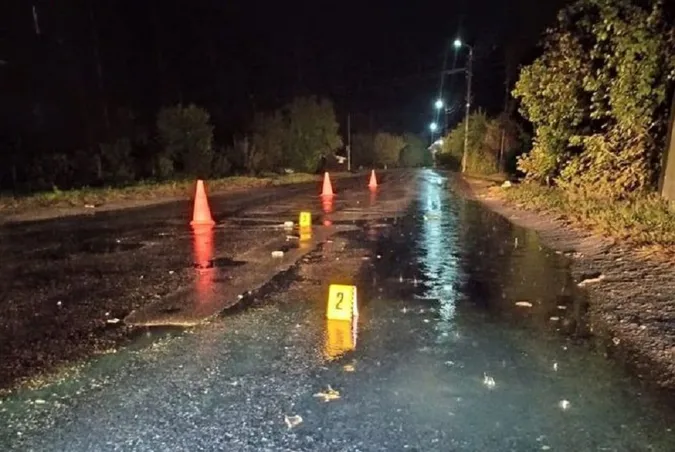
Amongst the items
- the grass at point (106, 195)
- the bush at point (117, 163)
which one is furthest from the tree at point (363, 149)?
the bush at point (117, 163)

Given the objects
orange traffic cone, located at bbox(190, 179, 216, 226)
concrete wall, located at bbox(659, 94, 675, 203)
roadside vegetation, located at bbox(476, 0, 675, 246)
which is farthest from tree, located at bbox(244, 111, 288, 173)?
concrete wall, located at bbox(659, 94, 675, 203)

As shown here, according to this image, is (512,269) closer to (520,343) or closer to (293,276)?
(293,276)

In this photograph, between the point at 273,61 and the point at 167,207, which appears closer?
the point at 167,207

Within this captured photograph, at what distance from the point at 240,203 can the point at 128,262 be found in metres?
10.4

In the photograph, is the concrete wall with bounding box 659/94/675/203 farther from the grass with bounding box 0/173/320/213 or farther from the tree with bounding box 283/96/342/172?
the tree with bounding box 283/96/342/172

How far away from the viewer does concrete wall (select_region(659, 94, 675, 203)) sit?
40.0 feet

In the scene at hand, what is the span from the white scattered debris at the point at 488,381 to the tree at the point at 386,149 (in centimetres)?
7358

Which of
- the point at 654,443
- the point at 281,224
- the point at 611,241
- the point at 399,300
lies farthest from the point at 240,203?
the point at 654,443

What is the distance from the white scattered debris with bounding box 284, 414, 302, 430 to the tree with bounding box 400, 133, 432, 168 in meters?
82.0

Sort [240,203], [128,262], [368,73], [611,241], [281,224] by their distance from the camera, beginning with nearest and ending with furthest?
[128,262] → [611,241] → [281,224] → [240,203] → [368,73]

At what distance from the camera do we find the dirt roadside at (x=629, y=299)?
5027 mm

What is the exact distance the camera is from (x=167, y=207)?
1830 centimetres

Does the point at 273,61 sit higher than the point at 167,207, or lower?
higher

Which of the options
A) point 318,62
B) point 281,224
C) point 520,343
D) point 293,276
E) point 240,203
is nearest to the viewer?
point 520,343
